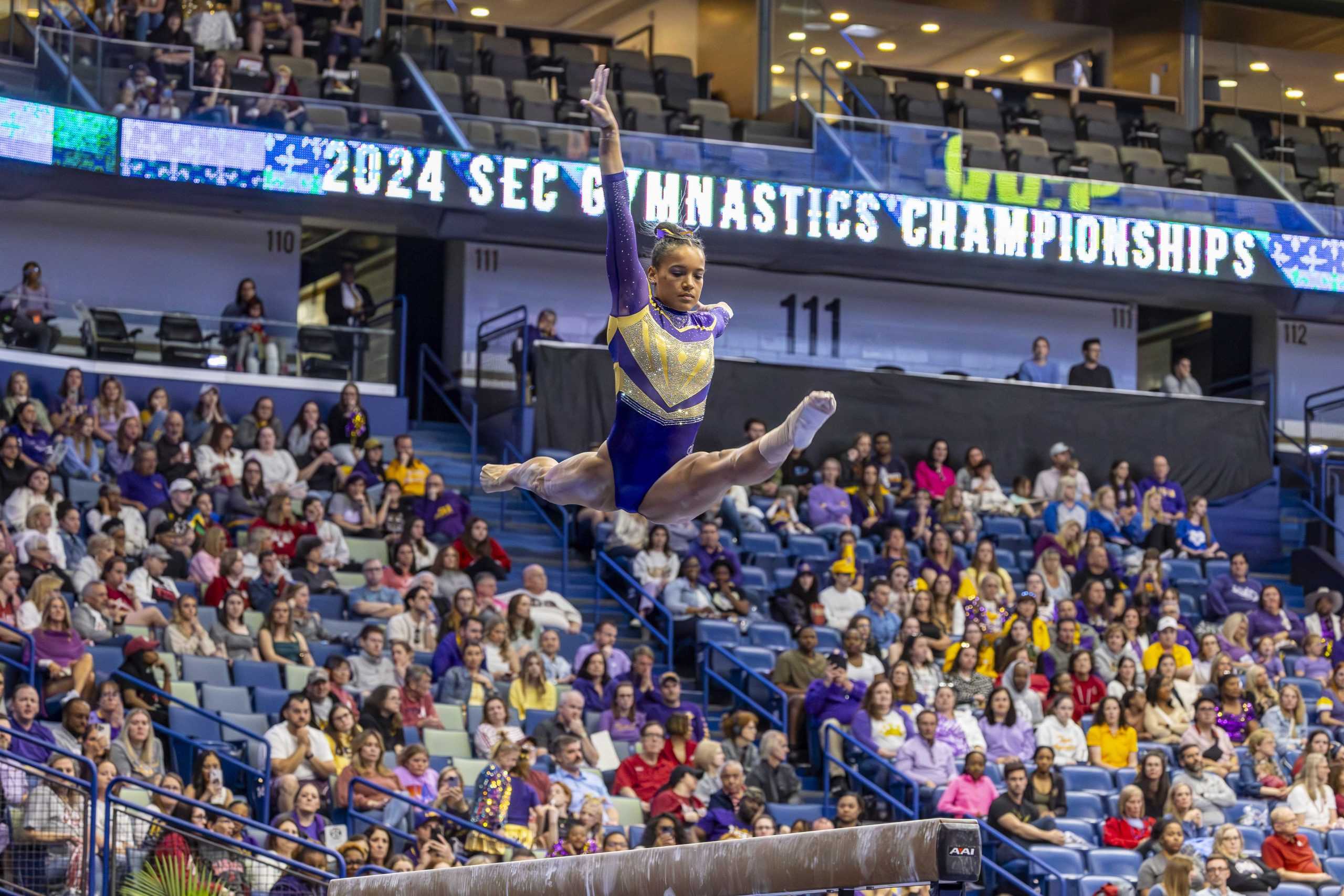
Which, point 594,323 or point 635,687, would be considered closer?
point 635,687

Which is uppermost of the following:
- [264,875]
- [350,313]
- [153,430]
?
[350,313]

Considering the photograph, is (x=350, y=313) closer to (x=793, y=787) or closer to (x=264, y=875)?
(x=793, y=787)

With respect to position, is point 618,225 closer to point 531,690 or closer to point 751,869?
point 751,869

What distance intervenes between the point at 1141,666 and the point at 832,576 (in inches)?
96.3

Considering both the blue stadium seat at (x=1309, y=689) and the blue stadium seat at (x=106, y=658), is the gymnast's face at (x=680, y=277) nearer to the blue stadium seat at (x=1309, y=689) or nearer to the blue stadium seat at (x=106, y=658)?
the blue stadium seat at (x=106, y=658)

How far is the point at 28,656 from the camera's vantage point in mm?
10953

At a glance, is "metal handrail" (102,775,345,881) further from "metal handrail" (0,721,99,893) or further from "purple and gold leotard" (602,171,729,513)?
"purple and gold leotard" (602,171,729,513)

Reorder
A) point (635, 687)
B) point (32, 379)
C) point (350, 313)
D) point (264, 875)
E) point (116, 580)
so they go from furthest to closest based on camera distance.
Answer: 1. point (350, 313)
2. point (32, 379)
3. point (635, 687)
4. point (116, 580)
5. point (264, 875)


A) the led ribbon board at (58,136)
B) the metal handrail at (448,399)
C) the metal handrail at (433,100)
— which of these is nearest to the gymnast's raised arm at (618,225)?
the metal handrail at (448,399)

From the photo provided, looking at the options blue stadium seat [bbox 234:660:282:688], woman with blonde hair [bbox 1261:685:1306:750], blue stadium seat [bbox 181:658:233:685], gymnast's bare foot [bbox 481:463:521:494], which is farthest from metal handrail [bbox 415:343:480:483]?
gymnast's bare foot [bbox 481:463:521:494]

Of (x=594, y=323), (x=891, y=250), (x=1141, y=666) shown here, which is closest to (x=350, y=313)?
(x=594, y=323)

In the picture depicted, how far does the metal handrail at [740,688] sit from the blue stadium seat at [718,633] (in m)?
0.08

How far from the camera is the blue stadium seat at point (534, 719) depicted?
12188 mm

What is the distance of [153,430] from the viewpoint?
14.3 m
